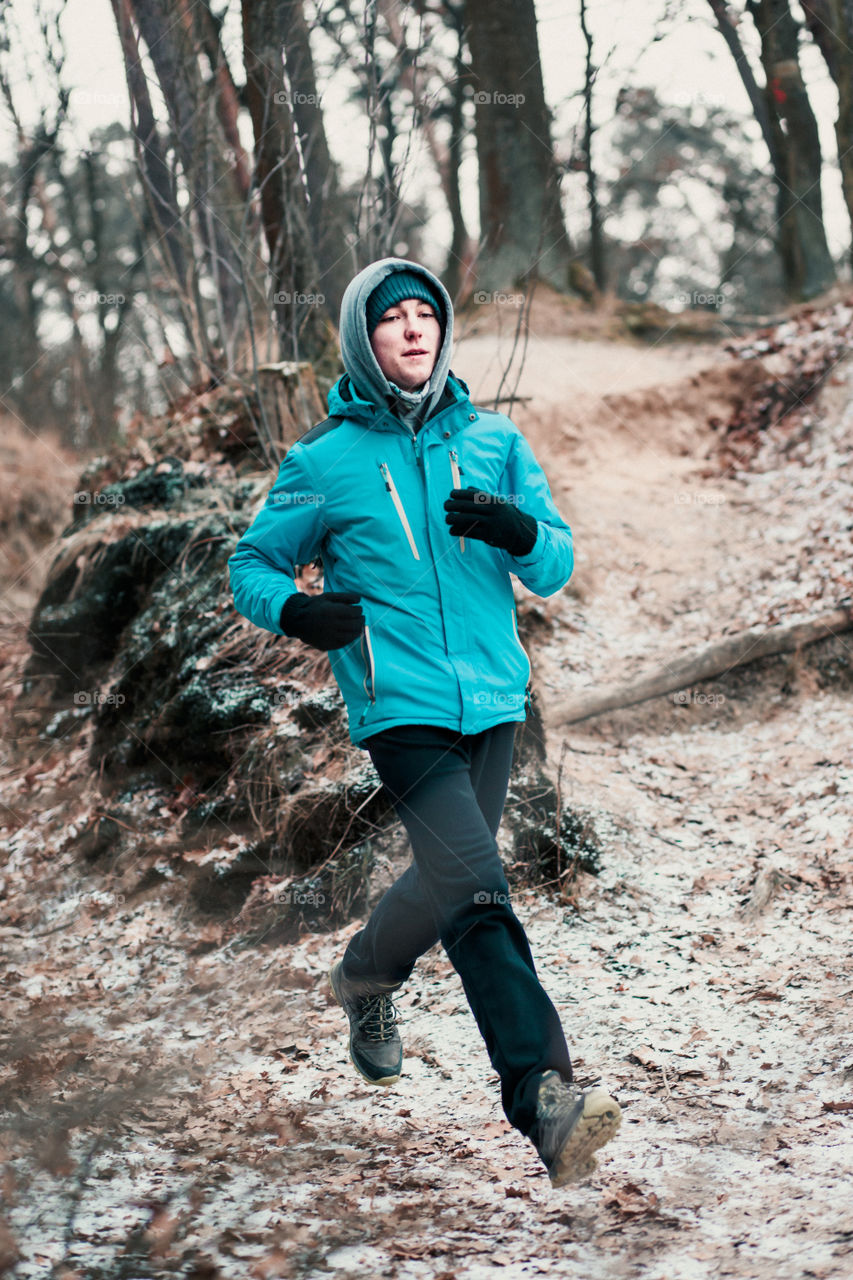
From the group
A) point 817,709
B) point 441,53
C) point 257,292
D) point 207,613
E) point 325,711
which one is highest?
point 441,53

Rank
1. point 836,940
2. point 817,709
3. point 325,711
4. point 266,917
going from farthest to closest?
point 817,709, point 325,711, point 266,917, point 836,940

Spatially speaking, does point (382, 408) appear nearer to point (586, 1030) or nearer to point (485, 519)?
point (485, 519)

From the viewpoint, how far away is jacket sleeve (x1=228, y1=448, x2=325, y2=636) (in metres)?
2.76

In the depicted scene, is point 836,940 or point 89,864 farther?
point 89,864

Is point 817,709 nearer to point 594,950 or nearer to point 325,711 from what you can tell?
point 594,950

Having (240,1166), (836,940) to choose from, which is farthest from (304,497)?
(836,940)

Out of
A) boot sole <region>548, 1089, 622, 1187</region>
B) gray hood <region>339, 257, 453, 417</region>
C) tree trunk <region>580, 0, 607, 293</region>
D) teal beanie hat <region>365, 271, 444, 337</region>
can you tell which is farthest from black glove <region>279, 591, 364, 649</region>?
tree trunk <region>580, 0, 607, 293</region>

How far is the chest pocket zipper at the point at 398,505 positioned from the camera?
2676mm

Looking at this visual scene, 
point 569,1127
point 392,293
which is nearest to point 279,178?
point 392,293

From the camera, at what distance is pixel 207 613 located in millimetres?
5668

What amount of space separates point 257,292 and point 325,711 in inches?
116

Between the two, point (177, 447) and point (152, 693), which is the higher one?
point (177, 447)

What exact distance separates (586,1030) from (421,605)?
1682 millimetres

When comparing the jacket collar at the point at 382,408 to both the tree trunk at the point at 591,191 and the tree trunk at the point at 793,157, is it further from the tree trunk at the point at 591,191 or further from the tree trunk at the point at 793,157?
the tree trunk at the point at 793,157
